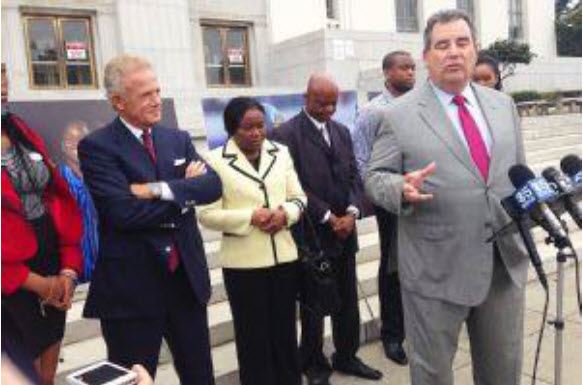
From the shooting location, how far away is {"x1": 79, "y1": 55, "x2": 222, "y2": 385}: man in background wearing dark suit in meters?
2.64

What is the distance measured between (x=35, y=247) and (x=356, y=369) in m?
2.20

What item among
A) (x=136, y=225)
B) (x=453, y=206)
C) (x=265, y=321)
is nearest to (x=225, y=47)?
(x=265, y=321)

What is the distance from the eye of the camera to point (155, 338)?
2715 mm

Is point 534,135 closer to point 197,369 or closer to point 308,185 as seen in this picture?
point 308,185

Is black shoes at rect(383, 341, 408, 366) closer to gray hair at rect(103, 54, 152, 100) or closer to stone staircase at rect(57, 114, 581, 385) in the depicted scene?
stone staircase at rect(57, 114, 581, 385)

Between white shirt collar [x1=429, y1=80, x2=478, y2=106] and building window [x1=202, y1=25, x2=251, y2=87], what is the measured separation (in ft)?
50.7

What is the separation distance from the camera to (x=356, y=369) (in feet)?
13.0

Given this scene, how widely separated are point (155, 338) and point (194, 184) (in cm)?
67

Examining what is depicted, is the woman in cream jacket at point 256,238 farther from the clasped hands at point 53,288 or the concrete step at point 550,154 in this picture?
the concrete step at point 550,154

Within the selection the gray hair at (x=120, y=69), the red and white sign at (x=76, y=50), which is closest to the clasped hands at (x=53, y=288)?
the gray hair at (x=120, y=69)

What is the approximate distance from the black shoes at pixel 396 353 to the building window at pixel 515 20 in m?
26.9

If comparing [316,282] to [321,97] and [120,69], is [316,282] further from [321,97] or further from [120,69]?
[120,69]

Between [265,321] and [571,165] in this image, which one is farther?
[265,321]

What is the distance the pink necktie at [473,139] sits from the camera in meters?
2.51
